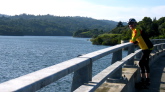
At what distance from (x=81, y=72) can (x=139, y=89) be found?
3.93m

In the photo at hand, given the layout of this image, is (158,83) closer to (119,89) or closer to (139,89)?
(139,89)

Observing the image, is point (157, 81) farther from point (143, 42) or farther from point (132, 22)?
point (132, 22)

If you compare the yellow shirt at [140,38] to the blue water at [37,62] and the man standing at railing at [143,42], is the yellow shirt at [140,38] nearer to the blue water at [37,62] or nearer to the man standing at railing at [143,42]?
the man standing at railing at [143,42]

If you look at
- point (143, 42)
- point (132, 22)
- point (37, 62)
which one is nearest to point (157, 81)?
point (143, 42)

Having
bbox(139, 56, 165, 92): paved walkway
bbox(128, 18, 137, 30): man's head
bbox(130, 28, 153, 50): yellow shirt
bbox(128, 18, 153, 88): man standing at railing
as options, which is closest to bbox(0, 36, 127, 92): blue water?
bbox(139, 56, 165, 92): paved walkway

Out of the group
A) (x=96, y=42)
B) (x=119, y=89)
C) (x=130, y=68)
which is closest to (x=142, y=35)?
(x=130, y=68)

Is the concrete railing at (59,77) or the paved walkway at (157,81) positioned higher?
the concrete railing at (59,77)

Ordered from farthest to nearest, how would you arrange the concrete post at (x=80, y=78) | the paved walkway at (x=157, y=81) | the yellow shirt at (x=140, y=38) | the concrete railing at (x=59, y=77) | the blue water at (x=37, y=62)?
1. the blue water at (x=37, y=62)
2. the paved walkway at (x=157, y=81)
3. the yellow shirt at (x=140, y=38)
4. the concrete post at (x=80, y=78)
5. the concrete railing at (x=59, y=77)

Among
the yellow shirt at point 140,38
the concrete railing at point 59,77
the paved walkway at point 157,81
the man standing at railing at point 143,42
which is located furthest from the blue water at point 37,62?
the concrete railing at point 59,77

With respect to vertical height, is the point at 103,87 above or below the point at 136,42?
below

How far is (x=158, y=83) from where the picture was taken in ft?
26.8

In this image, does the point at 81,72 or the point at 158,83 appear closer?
the point at 81,72

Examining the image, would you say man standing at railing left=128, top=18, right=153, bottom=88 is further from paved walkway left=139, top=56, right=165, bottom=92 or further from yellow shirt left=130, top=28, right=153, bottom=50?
paved walkway left=139, top=56, right=165, bottom=92

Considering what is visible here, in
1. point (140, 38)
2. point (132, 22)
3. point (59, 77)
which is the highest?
point (132, 22)
